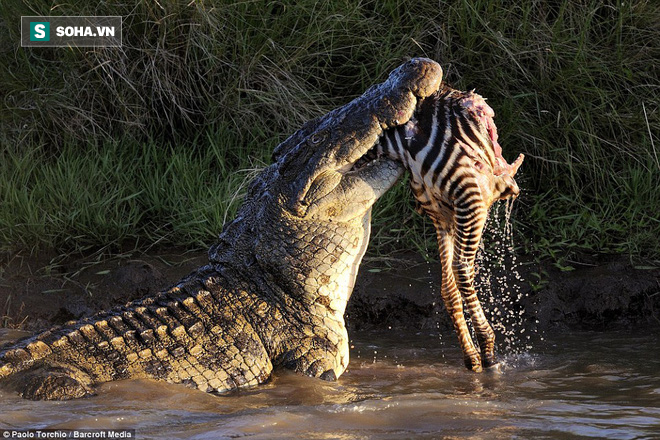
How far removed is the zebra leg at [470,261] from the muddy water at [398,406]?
0.16 meters

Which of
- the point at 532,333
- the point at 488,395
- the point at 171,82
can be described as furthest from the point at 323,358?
the point at 171,82

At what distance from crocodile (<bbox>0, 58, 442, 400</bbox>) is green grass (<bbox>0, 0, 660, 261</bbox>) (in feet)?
5.50

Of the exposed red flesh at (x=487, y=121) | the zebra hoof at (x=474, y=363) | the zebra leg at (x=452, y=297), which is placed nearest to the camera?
the exposed red flesh at (x=487, y=121)

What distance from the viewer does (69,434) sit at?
2.75 metres

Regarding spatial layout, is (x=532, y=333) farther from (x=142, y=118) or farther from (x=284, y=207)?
(x=142, y=118)

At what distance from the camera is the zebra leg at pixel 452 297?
12.2 feet

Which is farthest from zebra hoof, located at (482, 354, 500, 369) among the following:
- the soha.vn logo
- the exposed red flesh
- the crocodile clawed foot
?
the soha.vn logo

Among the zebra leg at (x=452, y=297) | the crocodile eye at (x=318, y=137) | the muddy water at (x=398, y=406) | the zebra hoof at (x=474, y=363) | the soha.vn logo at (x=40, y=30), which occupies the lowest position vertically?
the muddy water at (x=398, y=406)

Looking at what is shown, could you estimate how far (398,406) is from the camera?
124 inches

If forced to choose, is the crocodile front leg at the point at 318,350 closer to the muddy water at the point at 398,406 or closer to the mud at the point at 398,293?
the muddy water at the point at 398,406

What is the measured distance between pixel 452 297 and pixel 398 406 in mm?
742

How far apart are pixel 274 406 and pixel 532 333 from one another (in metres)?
2.13

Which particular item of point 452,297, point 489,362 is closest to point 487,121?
point 452,297

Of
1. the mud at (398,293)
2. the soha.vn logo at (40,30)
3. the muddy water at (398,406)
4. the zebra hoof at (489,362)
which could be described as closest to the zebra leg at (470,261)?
the zebra hoof at (489,362)
